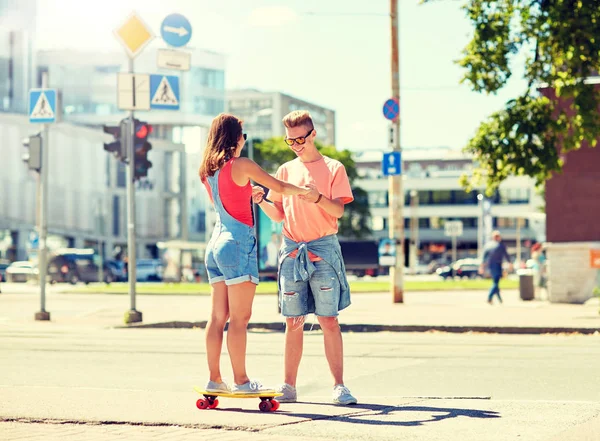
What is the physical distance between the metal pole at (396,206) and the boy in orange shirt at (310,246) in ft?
56.1

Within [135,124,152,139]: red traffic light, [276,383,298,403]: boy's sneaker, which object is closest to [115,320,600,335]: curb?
[135,124,152,139]: red traffic light

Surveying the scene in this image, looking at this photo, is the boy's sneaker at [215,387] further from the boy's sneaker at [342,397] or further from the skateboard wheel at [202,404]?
the boy's sneaker at [342,397]

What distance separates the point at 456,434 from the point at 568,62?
1587cm

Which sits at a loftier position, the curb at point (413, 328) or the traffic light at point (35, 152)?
the traffic light at point (35, 152)

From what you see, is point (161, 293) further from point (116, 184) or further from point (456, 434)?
point (116, 184)

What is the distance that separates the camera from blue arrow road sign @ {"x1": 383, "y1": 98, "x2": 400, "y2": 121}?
24609 mm

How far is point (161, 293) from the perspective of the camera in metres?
37.9

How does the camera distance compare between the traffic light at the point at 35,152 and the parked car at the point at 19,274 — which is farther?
the parked car at the point at 19,274

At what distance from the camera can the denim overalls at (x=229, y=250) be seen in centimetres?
720

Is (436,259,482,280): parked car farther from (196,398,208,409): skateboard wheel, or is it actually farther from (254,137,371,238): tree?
(196,398,208,409): skateboard wheel

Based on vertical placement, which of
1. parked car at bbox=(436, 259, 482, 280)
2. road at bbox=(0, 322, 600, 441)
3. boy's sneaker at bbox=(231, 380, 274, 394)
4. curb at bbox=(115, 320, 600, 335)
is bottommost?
parked car at bbox=(436, 259, 482, 280)

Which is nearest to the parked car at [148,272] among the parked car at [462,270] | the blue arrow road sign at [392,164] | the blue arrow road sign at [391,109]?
the parked car at [462,270]

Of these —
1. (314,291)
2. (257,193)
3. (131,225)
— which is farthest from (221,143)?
(131,225)

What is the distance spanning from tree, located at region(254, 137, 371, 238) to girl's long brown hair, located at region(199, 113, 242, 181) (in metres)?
77.6
